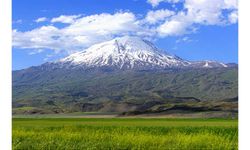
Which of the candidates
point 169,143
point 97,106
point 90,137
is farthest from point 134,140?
point 97,106

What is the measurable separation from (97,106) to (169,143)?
120548 mm

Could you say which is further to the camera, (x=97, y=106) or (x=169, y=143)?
(x=97, y=106)
